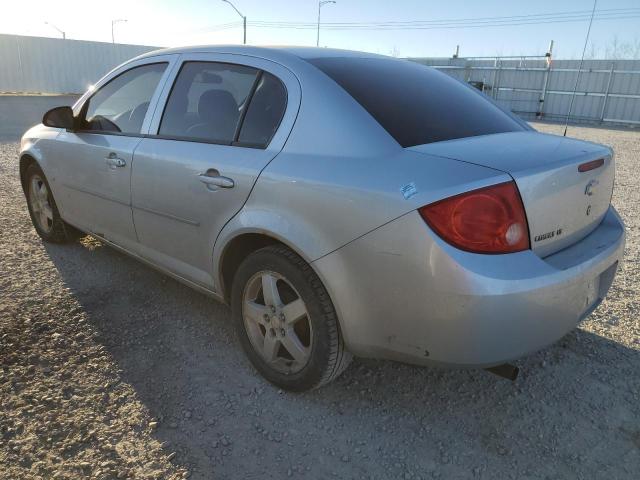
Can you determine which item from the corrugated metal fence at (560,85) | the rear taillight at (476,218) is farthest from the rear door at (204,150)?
the corrugated metal fence at (560,85)

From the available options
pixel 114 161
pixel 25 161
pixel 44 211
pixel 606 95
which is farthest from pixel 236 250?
pixel 606 95

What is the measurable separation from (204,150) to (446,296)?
4.89ft

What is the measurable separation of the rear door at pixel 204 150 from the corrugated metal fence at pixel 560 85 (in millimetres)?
20399

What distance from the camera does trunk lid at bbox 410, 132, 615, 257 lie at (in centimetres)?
191

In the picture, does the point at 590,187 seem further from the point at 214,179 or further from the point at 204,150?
the point at 204,150

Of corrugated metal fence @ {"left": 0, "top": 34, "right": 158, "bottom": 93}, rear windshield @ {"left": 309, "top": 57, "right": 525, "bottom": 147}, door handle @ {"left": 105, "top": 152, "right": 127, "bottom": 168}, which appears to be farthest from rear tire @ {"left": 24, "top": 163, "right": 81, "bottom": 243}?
corrugated metal fence @ {"left": 0, "top": 34, "right": 158, "bottom": 93}

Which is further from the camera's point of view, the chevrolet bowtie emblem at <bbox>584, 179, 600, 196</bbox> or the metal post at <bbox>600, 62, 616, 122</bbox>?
the metal post at <bbox>600, 62, 616, 122</bbox>

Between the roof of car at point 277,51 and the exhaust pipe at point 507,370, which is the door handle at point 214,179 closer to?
the roof of car at point 277,51

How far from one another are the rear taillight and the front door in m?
2.04

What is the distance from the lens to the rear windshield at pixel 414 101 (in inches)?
86.6

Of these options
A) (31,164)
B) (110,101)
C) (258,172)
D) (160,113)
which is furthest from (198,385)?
(31,164)

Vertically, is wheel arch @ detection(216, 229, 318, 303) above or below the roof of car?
below

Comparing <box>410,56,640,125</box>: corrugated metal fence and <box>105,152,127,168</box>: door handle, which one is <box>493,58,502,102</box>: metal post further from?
<box>105,152,127,168</box>: door handle

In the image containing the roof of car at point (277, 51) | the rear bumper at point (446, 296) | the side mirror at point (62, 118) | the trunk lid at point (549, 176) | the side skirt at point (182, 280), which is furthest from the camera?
the side mirror at point (62, 118)
